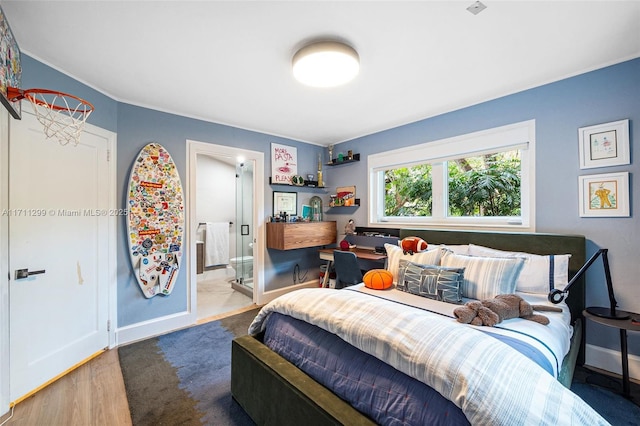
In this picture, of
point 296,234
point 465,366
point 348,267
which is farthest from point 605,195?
point 296,234

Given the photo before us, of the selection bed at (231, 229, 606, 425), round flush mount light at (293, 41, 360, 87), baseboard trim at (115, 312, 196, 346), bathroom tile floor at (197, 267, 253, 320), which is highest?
round flush mount light at (293, 41, 360, 87)

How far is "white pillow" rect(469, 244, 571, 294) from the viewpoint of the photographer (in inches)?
81.7

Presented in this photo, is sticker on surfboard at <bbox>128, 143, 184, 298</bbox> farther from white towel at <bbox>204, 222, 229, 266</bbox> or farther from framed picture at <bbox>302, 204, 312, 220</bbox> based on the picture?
white towel at <bbox>204, 222, 229, 266</bbox>

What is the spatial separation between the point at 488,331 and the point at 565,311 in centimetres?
89

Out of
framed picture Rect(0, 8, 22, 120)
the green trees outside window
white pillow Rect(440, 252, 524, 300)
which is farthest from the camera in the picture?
the green trees outside window

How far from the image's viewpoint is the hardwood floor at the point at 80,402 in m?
1.68

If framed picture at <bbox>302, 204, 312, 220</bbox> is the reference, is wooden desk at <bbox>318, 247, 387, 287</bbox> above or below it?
below

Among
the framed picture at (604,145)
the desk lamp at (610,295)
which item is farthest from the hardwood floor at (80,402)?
the framed picture at (604,145)

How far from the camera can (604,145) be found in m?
2.12

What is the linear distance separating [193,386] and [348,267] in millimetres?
1863

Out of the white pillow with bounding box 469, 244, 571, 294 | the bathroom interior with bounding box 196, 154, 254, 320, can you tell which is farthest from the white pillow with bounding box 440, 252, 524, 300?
the bathroom interior with bounding box 196, 154, 254, 320

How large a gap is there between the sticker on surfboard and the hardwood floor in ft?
2.66

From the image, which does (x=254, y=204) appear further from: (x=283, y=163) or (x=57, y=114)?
(x=57, y=114)

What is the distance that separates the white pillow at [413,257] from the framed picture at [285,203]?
181cm
